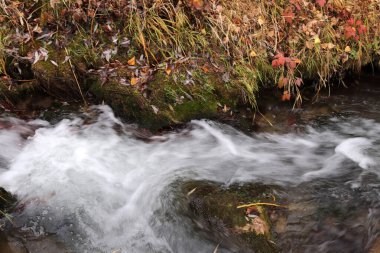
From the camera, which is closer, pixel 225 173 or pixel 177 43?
pixel 225 173

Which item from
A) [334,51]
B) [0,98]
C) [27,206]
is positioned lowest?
[27,206]

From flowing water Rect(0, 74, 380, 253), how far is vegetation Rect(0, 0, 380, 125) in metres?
Result: 0.50

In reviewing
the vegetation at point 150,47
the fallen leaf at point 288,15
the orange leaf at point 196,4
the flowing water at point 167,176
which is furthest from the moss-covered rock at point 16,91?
the fallen leaf at point 288,15

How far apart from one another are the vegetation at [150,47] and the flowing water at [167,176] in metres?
0.50

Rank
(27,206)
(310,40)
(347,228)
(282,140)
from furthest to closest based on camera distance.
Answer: (310,40) < (282,140) < (27,206) < (347,228)

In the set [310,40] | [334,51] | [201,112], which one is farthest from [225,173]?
[334,51]

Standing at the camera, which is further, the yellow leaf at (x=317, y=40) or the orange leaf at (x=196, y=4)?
the yellow leaf at (x=317, y=40)

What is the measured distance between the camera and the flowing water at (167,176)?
125 inches

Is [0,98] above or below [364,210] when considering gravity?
above

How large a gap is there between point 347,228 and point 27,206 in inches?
117

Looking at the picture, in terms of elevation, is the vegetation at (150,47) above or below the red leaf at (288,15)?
below

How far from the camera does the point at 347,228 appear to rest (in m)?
3.07

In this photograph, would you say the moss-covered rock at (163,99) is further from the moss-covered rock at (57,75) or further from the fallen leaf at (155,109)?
the moss-covered rock at (57,75)

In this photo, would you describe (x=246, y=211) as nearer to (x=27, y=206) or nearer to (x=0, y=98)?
(x=27, y=206)
